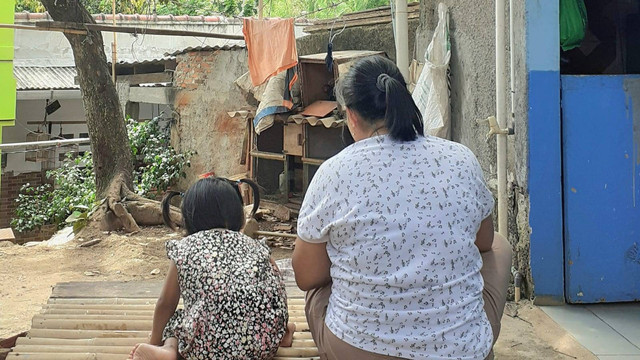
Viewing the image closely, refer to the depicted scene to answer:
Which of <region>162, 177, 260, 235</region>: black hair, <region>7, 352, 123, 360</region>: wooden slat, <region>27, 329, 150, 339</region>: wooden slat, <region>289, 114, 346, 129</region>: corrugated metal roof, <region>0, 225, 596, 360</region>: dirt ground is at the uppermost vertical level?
<region>289, 114, 346, 129</region>: corrugated metal roof

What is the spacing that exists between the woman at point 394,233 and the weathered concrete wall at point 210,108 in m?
10.3

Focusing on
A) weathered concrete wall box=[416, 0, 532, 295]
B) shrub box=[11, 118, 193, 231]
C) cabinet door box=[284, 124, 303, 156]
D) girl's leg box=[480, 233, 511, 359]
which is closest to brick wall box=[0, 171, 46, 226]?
shrub box=[11, 118, 193, 231]

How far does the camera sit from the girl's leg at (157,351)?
2562mm

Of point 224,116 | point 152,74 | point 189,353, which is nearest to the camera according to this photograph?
point 189,353

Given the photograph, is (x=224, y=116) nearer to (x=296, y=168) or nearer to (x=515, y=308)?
(x=296, y=168)

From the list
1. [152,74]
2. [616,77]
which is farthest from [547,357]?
[152,74]

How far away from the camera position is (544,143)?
4.24 metres

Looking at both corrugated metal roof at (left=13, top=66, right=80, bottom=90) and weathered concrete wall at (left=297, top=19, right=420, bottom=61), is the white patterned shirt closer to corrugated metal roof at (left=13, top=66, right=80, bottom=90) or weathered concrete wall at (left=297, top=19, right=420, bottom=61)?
weathered concrete wall at (left=297, top=19, right=420, bottom=61)

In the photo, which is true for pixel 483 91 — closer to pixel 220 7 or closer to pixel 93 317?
pixel 93 317

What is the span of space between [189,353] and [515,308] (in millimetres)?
2421

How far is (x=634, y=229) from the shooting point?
14.0ft

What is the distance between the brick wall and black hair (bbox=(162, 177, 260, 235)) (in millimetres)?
13110

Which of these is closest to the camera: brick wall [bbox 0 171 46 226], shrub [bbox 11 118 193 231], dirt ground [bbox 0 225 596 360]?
dirt ground [bbox 0 225 596 360]

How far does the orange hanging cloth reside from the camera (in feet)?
27.2
